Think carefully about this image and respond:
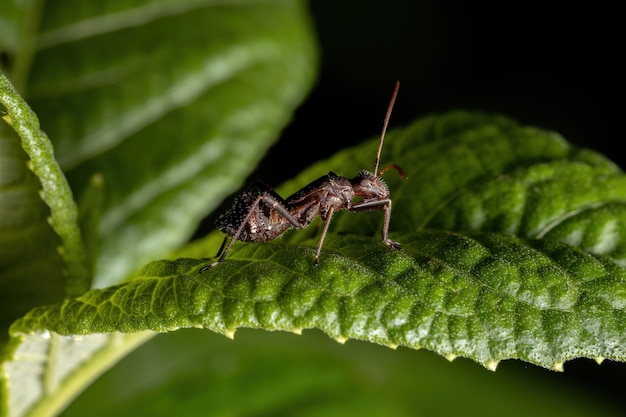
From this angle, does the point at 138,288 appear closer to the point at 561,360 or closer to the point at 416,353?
the point at 561,360

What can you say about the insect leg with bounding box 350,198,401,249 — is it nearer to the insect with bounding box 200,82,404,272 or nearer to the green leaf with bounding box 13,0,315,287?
the insect with bounding box 200,82,404,272

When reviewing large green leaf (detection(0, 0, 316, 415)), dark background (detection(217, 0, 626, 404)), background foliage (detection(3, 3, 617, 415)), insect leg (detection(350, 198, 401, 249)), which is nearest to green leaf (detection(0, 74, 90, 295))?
large green leaf (detection(0, 0, 316, 415))

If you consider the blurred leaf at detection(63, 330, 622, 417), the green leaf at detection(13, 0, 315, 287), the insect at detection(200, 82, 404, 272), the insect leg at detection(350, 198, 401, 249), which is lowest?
the blurred leaf at detection(63, 330, 622, 417)

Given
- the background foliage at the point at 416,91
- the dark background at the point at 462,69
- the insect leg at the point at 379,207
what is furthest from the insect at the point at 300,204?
the dark background at the point at 462,69

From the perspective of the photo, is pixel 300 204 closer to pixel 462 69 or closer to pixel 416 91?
pixel 416 91

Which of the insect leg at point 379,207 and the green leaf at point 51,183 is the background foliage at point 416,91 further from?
the green leaf at point 51,183
